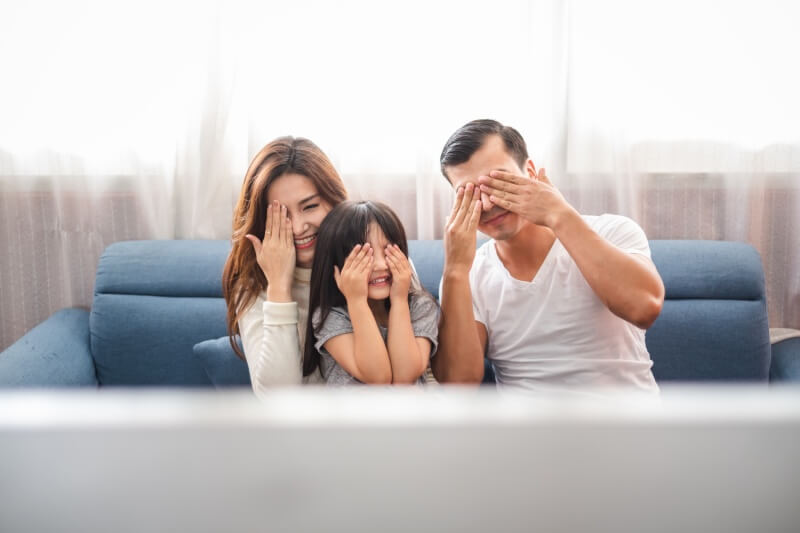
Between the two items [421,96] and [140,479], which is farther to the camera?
[421,96]

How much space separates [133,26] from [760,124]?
1936 mm

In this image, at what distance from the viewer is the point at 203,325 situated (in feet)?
6.10

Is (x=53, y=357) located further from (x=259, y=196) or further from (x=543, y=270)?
(x=543, y=270)

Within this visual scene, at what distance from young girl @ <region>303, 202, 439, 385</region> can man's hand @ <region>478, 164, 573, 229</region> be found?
223 millimetres

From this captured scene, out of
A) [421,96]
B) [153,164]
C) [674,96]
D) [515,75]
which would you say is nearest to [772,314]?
[674,96]

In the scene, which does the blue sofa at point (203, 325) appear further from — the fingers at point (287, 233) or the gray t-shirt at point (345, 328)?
the fingers at point (287, 233)

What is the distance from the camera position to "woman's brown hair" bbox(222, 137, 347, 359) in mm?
1469

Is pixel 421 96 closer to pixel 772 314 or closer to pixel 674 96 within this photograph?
pixel 674 96

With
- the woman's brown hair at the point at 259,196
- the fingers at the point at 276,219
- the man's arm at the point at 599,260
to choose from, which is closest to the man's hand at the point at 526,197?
the man's arm at the point at 599,260

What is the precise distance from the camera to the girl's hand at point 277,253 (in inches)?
56.0

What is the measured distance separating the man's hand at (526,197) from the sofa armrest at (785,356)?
0.83 metres

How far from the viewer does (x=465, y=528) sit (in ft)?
0.66

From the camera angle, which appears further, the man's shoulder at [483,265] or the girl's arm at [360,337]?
the man's shoulder at [483,265]

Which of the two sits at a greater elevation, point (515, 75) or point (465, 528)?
point (515, 75)
